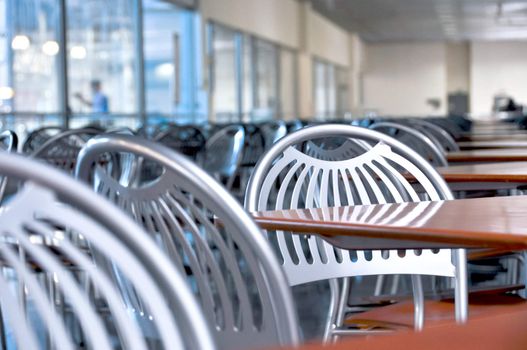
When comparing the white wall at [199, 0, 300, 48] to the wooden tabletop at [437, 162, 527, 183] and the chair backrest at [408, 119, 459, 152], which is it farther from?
the wooden tabletop at [437, 162, 527, 183]

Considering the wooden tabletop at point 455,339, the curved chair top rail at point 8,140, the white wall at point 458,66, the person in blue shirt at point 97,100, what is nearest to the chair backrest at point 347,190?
the wooden tabletop at point 455,339

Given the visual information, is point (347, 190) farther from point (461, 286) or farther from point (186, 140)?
point (186, 140)

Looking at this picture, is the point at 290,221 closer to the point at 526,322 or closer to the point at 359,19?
the point at 526,322

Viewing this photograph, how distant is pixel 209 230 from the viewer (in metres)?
1.24

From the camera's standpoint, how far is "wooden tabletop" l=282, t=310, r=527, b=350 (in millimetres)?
942

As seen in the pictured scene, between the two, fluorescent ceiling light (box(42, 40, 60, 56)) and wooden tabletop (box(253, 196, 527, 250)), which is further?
fluorescent ceiling light (box(42, 40, 60, 56))

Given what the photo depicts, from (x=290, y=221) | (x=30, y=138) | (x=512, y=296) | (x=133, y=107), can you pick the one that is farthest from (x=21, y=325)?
(x=133, y=107)

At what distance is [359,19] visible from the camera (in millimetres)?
21016

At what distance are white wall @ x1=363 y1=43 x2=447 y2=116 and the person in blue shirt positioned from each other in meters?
18.6

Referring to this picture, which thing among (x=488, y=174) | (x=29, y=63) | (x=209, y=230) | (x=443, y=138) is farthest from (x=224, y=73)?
(x=209, y=230)

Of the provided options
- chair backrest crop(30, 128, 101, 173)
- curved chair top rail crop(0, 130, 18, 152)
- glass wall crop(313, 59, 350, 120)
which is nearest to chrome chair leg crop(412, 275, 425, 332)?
curved chair top rail crop(0, 130, 18, 152)

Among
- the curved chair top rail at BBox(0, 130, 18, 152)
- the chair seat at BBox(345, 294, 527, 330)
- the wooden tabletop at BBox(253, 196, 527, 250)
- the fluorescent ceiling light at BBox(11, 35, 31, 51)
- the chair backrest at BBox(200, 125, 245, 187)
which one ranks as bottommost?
the chair seat at BBox(345, 294, 527, 330)

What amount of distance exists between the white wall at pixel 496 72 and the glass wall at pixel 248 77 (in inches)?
461

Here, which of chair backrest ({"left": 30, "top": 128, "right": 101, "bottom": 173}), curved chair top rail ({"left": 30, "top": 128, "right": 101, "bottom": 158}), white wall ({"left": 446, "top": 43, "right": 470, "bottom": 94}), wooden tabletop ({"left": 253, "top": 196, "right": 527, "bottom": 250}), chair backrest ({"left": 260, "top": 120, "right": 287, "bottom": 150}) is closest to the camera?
wooden tabletop ({"left": 253, "top": 196, "right": 527, "bottom": 250})
